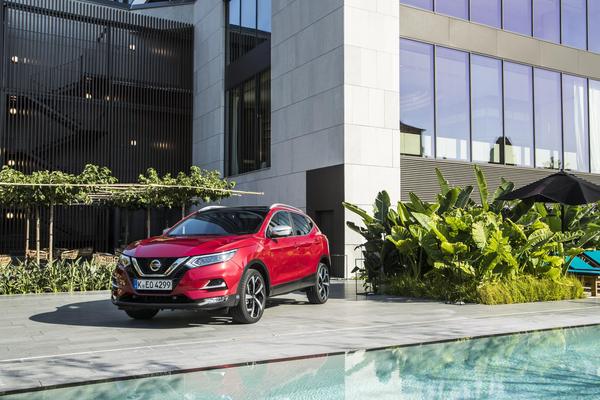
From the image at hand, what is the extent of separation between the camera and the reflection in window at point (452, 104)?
20656 millimetres

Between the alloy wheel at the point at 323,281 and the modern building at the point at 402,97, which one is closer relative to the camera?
the alloy wheel at the point at 323,281

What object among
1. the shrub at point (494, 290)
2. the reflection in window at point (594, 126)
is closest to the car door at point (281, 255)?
the shrub at point (494, 290)

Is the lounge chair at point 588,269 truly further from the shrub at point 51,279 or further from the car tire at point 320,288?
the shrub at point 51,279

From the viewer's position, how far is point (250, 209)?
10.3 meters

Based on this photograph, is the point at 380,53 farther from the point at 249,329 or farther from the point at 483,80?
the point at 249,329

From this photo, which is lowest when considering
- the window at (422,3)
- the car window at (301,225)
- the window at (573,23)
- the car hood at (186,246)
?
the car hood at (186,246)

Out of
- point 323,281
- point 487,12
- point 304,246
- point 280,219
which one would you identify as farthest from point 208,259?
point 487,12

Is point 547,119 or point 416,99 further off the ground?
point 416,99

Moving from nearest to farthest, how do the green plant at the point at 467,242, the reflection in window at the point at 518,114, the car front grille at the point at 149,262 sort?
the car front grille at the point at 149,262, the green plant at the point at 467,242, the reflection in window at the point at 518,114

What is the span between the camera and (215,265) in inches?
335

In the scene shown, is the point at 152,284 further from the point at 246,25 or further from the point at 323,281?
the point at 246,25

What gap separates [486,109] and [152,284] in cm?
1616

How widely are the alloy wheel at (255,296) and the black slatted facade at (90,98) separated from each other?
803 inches

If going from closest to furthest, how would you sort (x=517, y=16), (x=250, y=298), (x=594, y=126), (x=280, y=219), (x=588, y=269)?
(x=250, y=298) → (x=280, y=219) → (x=588, y=269) → (x=517, y=16) → (x=594, y=126)
